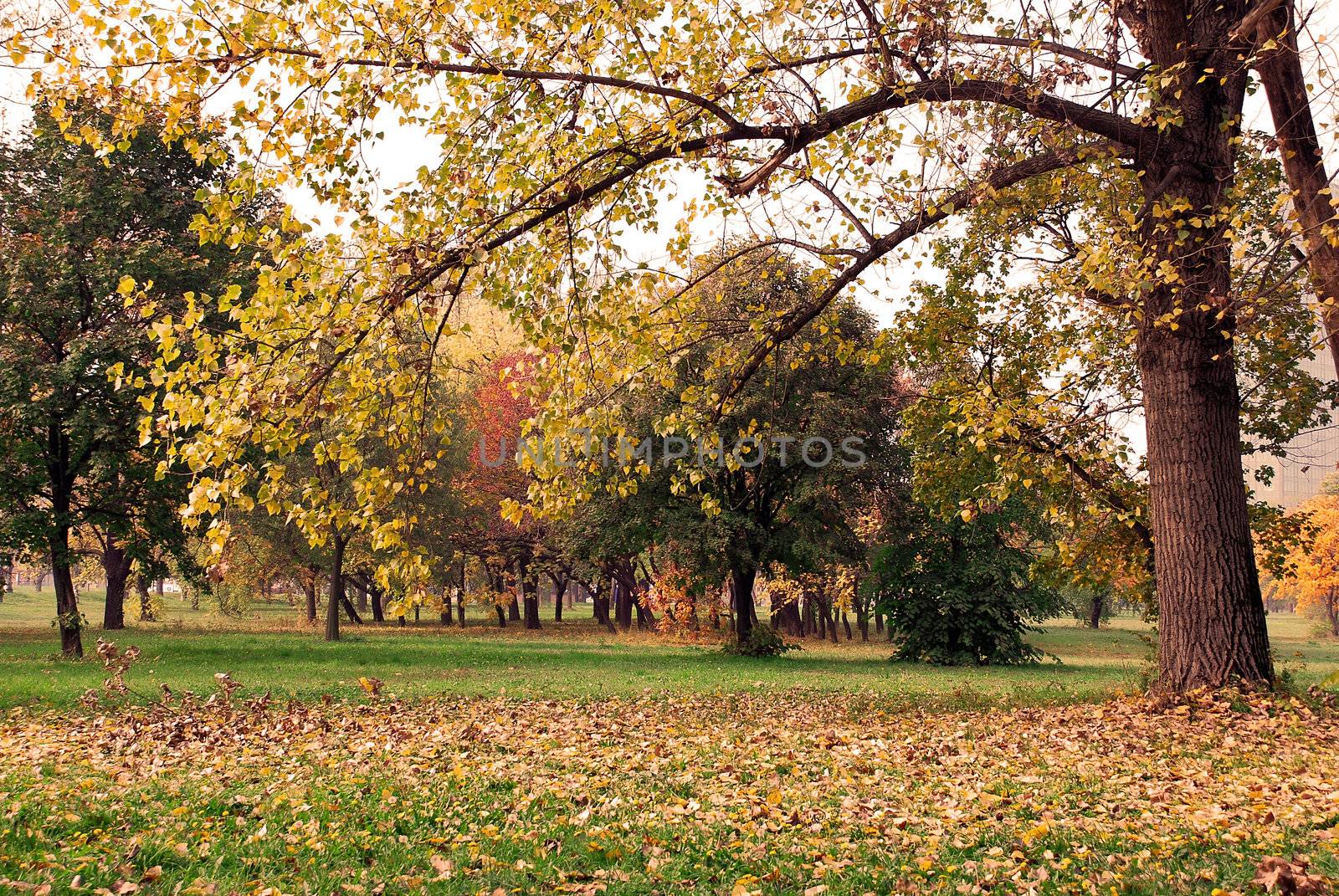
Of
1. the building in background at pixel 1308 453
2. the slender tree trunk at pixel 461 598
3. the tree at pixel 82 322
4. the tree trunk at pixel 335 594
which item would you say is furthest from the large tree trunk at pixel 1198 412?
the slender tree trunk at pixel 461 598

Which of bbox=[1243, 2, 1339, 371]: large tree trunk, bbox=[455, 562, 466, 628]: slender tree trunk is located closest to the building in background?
bbox=[1243, 2, 1339, 371]: large tree trunk

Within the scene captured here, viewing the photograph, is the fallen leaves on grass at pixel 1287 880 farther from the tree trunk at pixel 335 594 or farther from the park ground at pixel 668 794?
the tree trunk at pixel 335 594

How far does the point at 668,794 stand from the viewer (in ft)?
21.4

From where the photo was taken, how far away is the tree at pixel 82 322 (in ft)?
61.5

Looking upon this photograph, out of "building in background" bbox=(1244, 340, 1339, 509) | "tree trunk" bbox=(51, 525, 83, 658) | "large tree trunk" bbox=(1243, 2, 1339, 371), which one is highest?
"large tree trunk" bbox=(1243, 2, 1339, 371)

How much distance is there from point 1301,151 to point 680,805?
9008 mm

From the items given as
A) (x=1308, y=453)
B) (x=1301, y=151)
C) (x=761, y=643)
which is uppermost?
(x=1301, y=151)

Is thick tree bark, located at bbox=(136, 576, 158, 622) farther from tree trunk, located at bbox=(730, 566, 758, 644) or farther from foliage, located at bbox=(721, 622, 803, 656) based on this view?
foliage, located at bbox=(721, 622, 803, 656)

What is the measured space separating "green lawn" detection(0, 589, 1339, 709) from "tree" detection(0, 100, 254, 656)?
3.23 metres

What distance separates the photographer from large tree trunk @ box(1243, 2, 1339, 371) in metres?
8.61

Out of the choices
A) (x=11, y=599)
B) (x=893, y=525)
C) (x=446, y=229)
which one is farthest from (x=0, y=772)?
(x=11, y=599)

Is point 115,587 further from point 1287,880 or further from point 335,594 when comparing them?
point 1287,880

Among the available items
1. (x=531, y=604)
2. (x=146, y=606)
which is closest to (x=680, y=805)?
(x=146, y=606)

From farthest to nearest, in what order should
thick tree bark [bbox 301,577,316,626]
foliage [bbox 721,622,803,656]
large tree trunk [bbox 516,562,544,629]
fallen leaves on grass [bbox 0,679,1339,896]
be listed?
large tree trunk [bbox 516,562,544,629]
thick tree bark [bbox 301,577,316,626]
foliage [bbox 721,622,803,656]
fallen leaves on grass [bbox 0,679,1339,896]
